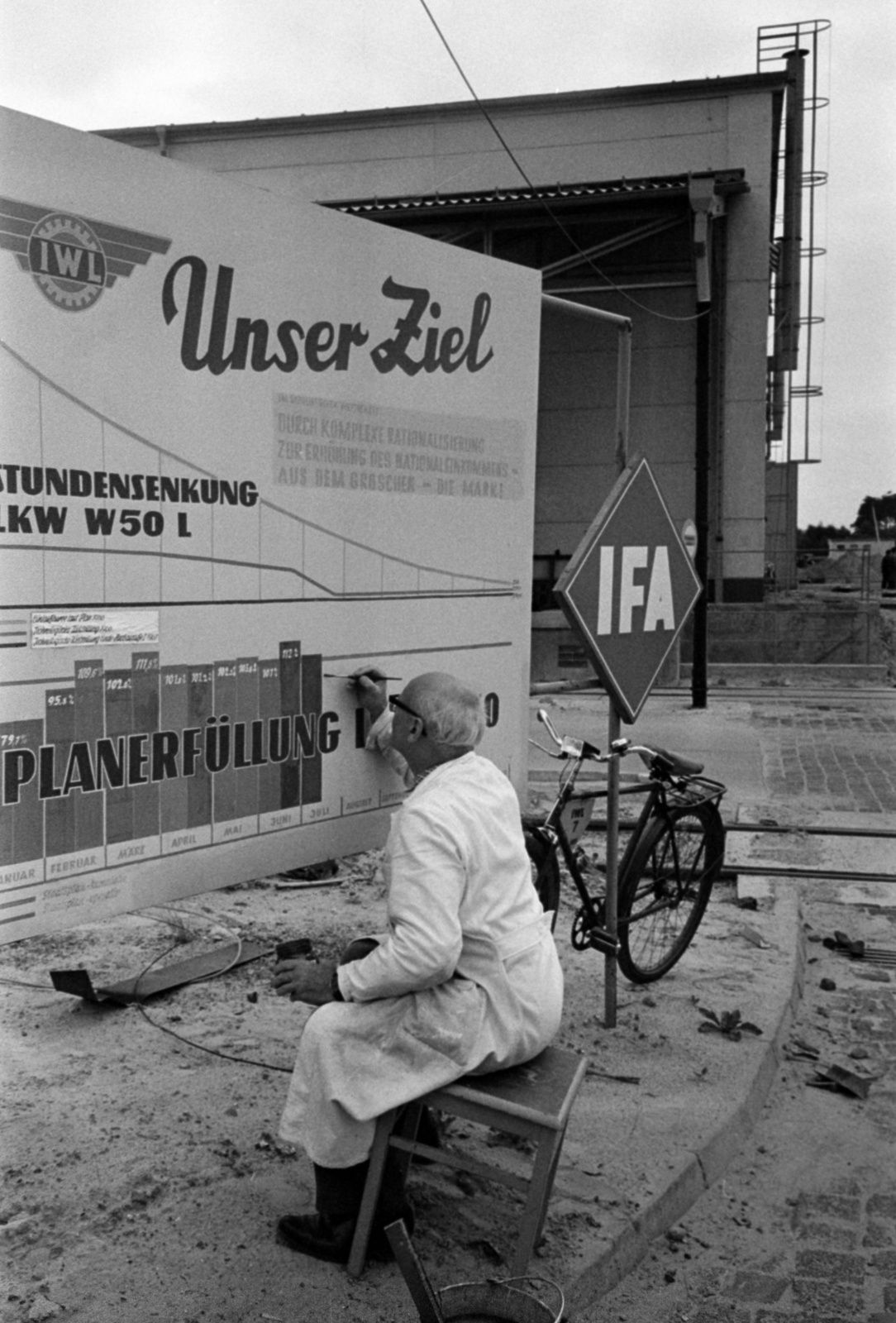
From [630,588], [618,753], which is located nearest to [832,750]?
[618,753]

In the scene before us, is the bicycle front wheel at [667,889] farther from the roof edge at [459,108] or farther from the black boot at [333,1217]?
the roof edge at [459,108]

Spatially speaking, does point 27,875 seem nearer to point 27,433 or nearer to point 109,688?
point 109,688

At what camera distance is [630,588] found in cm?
532

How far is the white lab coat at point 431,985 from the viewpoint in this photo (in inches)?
128

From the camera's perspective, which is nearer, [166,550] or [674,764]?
[166,550]

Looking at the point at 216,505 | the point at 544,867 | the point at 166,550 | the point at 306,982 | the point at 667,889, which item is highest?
the point at 216,505

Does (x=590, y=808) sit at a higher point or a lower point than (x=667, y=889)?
higher

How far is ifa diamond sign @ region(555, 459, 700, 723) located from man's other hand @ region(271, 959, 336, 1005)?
1862 millimetres

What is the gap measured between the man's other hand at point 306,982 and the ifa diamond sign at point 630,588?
1.86m

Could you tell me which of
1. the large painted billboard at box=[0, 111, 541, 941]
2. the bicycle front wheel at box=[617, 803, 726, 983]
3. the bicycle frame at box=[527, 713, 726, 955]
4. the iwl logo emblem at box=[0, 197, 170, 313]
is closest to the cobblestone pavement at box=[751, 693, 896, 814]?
the bicycle front wheel at box=[617, 803, 726, 983]

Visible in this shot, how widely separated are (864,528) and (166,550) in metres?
82.0

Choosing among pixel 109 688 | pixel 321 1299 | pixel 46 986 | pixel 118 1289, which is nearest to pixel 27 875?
pixel 109 688

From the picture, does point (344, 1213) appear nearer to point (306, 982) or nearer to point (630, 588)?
point (306, 982)

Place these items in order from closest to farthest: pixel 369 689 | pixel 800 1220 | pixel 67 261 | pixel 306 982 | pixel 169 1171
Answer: pixel 67 261
pixel 306 982
pixel 169 1171
pixel 800 1220
pixel 369 689
